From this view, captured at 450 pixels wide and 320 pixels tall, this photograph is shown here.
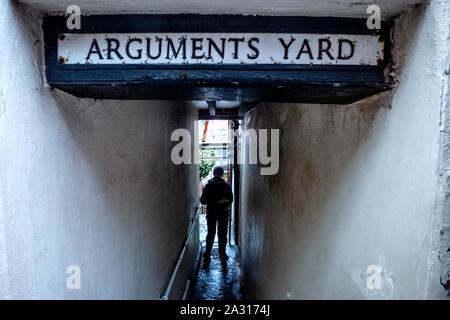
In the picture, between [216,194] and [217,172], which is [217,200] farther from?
[217,172]

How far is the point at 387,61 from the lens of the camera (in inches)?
32.8

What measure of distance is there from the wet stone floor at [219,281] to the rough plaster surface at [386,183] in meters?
2.96

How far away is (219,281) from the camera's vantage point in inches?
193

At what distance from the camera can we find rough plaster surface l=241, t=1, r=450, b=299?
0.71m

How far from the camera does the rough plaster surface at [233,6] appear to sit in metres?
0.75

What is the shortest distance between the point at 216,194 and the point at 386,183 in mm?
4052

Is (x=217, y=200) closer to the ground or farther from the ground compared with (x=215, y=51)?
closer to the ground

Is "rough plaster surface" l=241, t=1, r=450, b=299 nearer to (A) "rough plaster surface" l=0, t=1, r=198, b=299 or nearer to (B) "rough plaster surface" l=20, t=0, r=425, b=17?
(B) "rough plaster surface" l=20, t=0, r=425, b=17

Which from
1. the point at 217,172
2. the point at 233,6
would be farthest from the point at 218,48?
the point at 217,172

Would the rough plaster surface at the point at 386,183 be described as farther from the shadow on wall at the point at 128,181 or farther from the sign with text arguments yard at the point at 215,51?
the shadow on wall at the point at 128,181

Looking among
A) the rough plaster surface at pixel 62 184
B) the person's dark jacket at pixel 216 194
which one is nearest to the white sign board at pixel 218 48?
the rough plaster surface at pixel 62 184

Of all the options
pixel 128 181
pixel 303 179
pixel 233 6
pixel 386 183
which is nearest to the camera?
pixel 233 6

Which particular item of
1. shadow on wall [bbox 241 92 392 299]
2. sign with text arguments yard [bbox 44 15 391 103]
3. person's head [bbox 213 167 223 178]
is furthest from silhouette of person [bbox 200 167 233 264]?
sign with text arguments yard [bbox 44 15 391 103]
